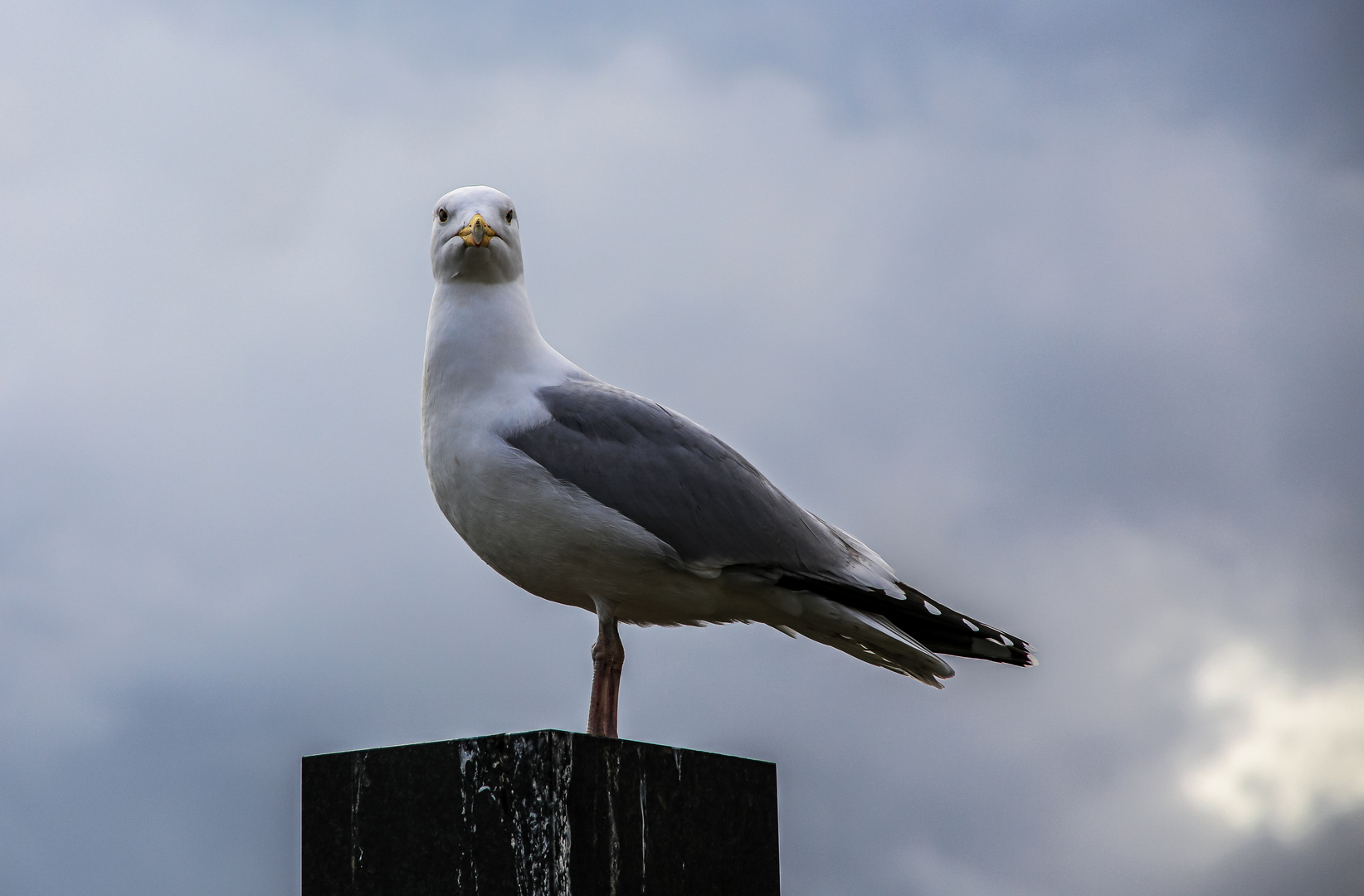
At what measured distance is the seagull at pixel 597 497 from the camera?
584cm

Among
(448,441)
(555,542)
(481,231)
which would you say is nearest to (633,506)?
(555,542)

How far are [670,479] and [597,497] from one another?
341 millimetres

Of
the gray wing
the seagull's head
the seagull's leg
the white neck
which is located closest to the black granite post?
the seagull's leg

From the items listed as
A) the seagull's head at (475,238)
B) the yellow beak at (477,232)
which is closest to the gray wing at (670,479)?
the seagull's head at (475,238)

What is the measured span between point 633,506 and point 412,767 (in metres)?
1.38

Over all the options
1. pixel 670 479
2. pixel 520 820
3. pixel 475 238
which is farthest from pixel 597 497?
pixel 520 820

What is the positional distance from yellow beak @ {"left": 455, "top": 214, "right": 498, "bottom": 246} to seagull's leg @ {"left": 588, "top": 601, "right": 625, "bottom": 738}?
64.9 inches

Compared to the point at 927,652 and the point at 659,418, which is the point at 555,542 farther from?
the point at 927,652

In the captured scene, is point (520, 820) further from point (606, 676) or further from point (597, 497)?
point (597, 497)

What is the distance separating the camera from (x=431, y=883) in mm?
5148

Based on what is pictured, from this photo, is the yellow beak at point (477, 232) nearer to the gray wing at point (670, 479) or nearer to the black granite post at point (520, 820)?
the gray wing at point (670, 479)

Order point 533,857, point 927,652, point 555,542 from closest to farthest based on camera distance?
point 533,857 < point 555,542 < point 927,652

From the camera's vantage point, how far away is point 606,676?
236 inches

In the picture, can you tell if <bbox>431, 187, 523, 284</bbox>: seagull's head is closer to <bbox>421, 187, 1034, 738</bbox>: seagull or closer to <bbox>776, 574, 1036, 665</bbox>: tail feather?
<bbox>421, 187, 1034, 738</bbox>: seagull
